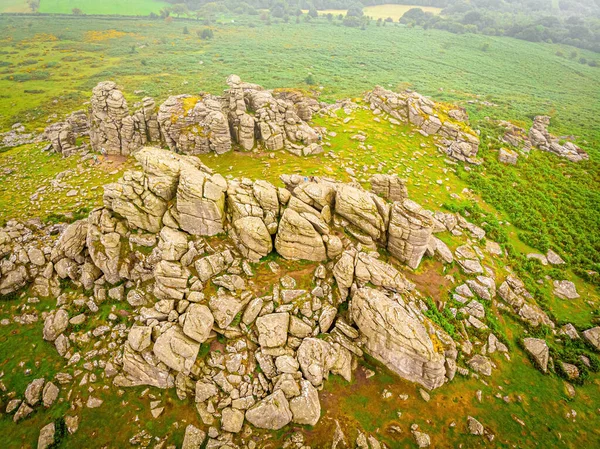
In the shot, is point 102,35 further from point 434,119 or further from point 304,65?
point 434,119

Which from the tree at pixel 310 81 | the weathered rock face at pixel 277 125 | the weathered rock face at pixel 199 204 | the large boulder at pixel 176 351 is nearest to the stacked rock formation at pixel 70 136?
the weathered rock face at pixel 277 125

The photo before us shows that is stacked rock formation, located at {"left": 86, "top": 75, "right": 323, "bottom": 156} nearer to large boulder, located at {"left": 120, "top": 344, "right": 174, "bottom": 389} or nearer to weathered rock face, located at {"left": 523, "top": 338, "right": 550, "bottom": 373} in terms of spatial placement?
large boulder, located at {"left": 120, "top": 344, "right": 174, "bottom": 389}

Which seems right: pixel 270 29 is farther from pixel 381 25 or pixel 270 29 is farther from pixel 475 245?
pixel 475 245

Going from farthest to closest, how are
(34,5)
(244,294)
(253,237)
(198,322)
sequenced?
(34,5), (253,237), (244,294), (198,322)

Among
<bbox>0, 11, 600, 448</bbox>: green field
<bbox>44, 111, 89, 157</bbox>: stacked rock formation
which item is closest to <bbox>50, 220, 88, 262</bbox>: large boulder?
<bbox>0, 11, 600, 448</bbox>: green field

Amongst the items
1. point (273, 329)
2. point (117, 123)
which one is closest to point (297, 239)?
point (273, 329)
